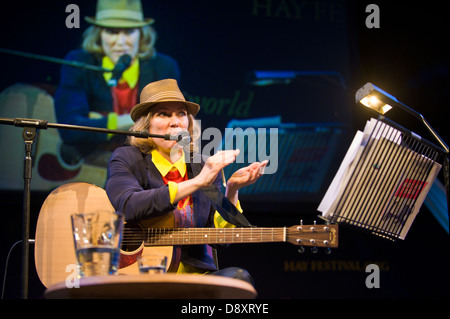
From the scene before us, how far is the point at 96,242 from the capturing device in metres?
1.60

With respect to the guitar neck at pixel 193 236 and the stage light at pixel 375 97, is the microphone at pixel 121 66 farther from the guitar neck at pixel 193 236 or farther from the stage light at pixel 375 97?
the stage light at pixel 375 97

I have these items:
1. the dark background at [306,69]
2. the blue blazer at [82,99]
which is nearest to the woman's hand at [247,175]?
the dark background at [306,69]

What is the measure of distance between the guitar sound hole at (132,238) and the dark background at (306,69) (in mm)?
1536

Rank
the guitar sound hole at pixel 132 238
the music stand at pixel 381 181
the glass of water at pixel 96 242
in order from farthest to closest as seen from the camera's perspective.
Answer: the guitar sound hole at pixel 132 238 → the music stand at pixel 381 181 → the glass of water at pixel 96 242

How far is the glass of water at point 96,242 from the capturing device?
158 centimetres

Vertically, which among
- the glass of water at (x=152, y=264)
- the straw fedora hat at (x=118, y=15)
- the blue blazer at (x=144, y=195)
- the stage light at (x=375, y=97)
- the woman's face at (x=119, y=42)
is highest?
the straw fedora hat at (x=118, y=15)

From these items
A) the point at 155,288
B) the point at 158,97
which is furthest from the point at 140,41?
the point at 155,288

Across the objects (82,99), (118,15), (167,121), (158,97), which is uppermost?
(118,15)

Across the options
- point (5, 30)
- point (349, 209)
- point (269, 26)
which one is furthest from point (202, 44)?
point (349, 209)

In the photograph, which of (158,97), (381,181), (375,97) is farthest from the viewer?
(158,97)

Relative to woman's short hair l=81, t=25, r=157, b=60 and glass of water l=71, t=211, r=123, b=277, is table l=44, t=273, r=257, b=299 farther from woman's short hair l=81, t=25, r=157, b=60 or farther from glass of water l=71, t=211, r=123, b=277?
woman's short hair l=81, t=25, r=157, b=60

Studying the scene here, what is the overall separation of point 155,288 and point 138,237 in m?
1.14

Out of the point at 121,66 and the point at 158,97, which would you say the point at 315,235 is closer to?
the point at 158,97

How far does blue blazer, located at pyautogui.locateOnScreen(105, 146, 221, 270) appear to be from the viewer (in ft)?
7.78
